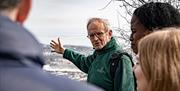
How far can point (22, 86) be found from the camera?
110cm

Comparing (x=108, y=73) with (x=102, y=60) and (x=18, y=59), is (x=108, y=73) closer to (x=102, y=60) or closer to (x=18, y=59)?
(x=102, y=60)

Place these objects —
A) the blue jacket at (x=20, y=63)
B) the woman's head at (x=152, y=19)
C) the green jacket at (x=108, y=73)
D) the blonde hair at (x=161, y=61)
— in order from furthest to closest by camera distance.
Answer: the green jacket at (x=108, y=73) → the woman's head at (x=152, y=19) → the blonde hair at (x=161, y=61) → the blue jacket at (x=20, y=63)

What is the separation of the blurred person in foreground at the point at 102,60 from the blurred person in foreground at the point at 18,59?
2.67 meters

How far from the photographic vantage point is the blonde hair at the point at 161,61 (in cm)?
238

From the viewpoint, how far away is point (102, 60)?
13.7 feet

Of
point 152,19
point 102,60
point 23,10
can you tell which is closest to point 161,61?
point 152,19

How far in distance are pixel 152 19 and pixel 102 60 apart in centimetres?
95

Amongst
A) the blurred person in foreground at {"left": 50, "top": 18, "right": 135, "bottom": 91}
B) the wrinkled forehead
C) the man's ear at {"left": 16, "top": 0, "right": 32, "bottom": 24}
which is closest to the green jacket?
the blurred person in foreground at {"left": 50, "top": 18, "right": 135, "bottom": 91}

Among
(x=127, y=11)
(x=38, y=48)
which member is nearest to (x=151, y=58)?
(x=38, y=48)

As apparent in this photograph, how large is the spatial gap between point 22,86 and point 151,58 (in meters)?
1.38

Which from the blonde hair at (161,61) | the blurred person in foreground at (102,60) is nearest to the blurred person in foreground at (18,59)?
the blonde hair at (161,61)

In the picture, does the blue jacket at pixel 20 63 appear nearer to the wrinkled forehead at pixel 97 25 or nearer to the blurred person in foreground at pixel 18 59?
the blurred person in foreground at pixel 18 59

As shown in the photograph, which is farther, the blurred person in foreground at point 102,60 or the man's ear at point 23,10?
the blurred person in foreground at point 102,60

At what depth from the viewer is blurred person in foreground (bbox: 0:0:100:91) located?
111 centimetres
